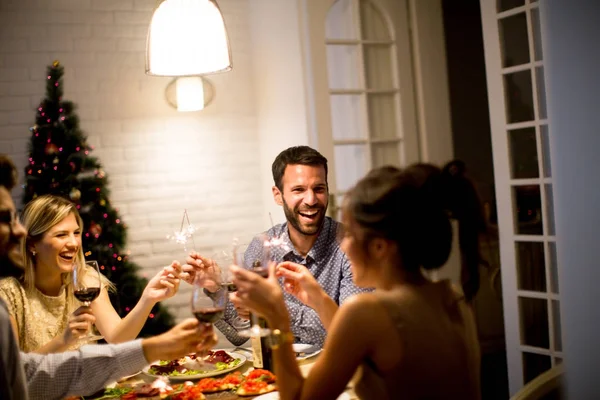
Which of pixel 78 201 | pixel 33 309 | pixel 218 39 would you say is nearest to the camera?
pixel 33 309

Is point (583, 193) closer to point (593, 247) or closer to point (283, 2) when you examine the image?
point (593, 247)

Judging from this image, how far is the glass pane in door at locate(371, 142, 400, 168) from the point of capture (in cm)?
445

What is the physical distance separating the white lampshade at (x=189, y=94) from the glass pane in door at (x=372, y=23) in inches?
47.4

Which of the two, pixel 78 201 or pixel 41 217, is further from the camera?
pixel 78 201

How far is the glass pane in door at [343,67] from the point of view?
14.1 ft

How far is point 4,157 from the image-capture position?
1.63 meters

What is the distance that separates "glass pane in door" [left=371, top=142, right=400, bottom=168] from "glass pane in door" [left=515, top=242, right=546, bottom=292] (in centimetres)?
113

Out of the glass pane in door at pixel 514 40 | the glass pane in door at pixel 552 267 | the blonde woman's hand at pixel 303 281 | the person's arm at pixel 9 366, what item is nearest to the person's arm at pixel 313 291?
the blonde woman's hand at pixel 303 281

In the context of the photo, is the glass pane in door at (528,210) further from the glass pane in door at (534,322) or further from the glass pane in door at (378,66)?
the glass pane in door at (378,66)

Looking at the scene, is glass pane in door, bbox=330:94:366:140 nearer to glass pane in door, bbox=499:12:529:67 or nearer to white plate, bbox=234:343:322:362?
glass pane in door, bbox=499:12:529:67

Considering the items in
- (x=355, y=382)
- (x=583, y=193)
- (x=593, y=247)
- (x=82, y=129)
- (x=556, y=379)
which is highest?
(x=82, y=129)

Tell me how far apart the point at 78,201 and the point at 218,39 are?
5.58ft

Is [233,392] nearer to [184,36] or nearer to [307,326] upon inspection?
[307,326]

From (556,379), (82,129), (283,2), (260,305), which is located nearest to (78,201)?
(82,129)
